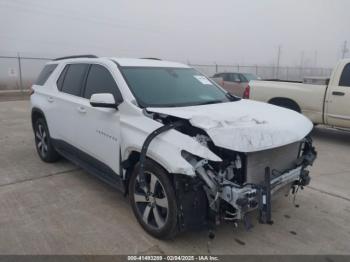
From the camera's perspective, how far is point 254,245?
331 cm

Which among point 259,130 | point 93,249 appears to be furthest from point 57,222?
point 259,130

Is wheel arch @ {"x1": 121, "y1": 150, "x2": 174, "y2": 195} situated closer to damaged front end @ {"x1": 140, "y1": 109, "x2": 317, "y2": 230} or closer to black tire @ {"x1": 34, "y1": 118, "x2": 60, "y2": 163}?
damaged front end @ {"x1": 140, "y1": 109, "x2": 317, "y2": 230}

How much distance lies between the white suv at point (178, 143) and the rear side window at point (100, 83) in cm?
1

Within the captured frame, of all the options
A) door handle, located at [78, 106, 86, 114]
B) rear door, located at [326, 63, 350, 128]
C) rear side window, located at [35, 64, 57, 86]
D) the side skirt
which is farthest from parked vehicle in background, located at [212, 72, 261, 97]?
door handle, located at [78, 106, 86, 114]

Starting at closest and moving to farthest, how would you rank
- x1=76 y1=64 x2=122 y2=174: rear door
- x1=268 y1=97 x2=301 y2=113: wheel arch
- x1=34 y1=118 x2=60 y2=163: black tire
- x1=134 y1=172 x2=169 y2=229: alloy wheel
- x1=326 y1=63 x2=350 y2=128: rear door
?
x1=134 y1=172 x2=169 y2=229: alloy wheel, x1=76 y1=64 x2=122 y2=174: rear door, x1=34 y1=118 x2=60 y2=163: black tire, x1=326 y1=63 x2=350 y2=128: rear door, x1=268 y1=97 x2=301 y2=113: wheel arch

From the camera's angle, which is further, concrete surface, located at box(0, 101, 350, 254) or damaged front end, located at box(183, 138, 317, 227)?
concrete surface, located at box(0, 101, 350, 254)

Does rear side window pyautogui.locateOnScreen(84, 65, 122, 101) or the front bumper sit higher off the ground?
rear side window pyautogui.locateOnScreen(84, 65, 122, 101)

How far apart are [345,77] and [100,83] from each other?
5.79 m

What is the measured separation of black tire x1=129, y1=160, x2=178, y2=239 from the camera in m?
3.05

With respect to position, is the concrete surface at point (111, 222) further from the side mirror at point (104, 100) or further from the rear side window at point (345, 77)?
the rear side window at point (345, 77)

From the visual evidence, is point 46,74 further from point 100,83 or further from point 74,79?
point 100,83

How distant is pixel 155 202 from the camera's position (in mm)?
→ 3285

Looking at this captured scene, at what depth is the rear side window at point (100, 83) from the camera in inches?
157

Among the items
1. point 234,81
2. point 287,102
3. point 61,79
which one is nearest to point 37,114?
point 61,79
